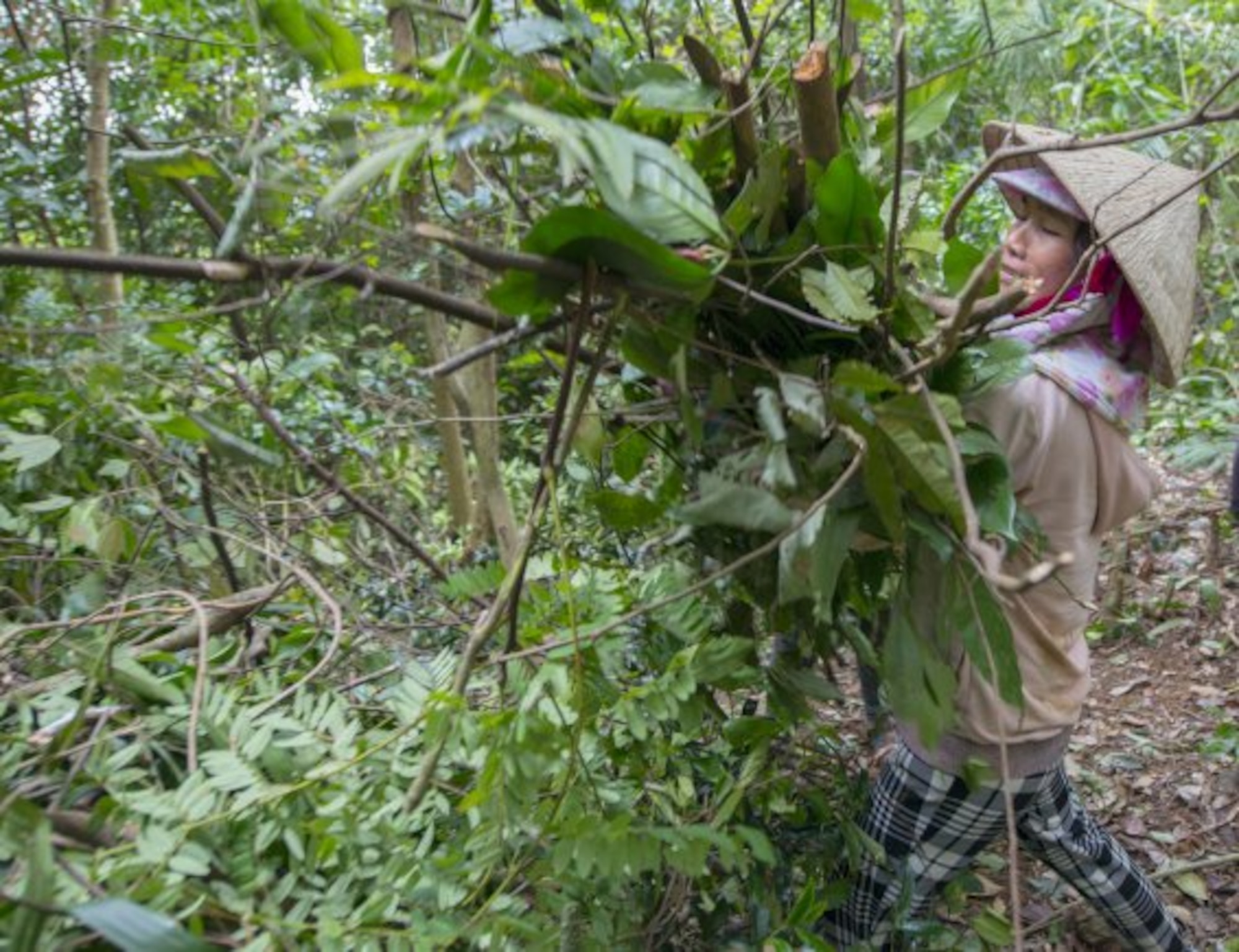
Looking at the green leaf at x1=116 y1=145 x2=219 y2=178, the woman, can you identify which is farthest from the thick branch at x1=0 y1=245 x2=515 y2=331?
the woman

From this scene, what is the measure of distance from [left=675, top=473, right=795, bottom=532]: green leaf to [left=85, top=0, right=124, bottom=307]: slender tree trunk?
169 cm

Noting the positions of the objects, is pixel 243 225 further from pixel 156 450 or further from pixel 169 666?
pixel 156 450

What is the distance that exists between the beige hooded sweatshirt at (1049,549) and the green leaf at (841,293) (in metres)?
0.26

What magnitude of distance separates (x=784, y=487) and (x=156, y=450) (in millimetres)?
1049

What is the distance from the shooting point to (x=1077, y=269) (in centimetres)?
95

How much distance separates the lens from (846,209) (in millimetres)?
950

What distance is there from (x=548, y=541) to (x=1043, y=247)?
816 mm

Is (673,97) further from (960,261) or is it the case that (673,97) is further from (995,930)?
(995,930)

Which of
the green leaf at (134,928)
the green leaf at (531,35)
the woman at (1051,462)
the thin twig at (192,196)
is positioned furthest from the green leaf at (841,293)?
the green leaf at (134,928)

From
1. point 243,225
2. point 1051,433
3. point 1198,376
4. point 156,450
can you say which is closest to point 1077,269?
point 1051,433

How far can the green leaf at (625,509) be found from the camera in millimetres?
1100

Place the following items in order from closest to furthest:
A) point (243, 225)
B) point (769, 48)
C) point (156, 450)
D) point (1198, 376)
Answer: point (243, 225), point (156, 450), point (769, 48), point (1198, 376)

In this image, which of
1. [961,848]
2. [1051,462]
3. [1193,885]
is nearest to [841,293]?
[1051,462]

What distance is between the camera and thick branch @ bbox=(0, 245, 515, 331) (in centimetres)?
69
